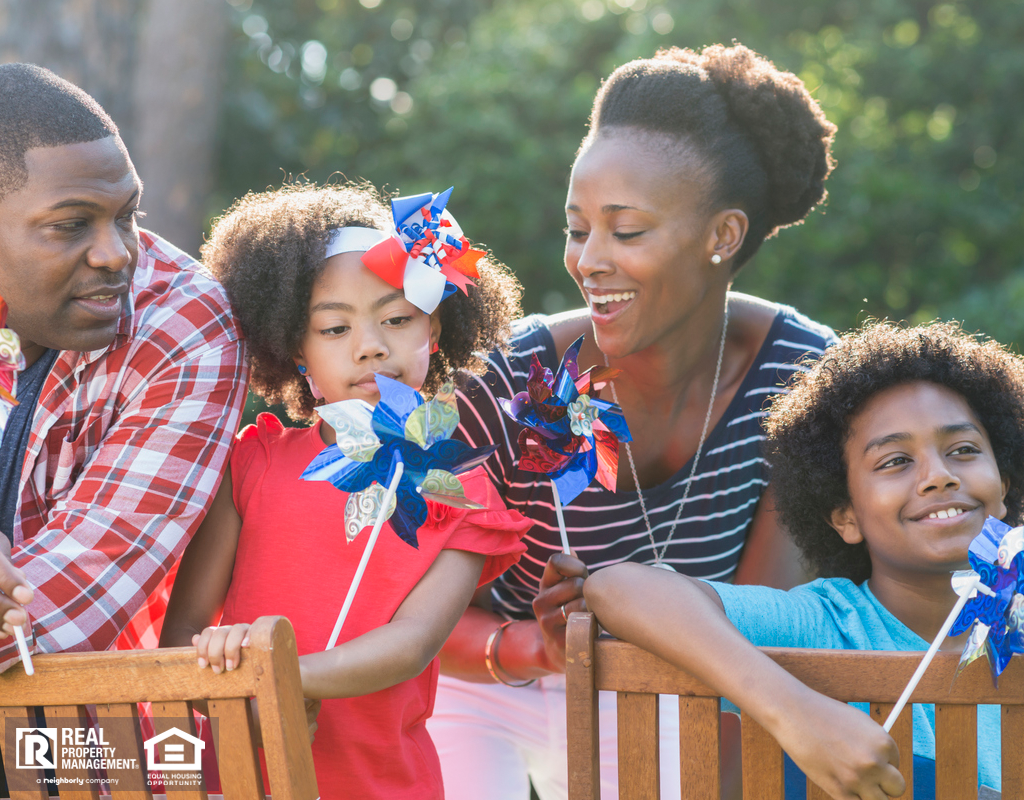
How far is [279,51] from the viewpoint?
10.7 m

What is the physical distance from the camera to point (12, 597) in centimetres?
171

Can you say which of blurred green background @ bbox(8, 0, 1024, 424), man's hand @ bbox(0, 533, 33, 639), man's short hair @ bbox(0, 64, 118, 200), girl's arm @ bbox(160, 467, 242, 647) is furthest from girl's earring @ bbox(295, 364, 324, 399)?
blurred green background @ bbox(8, 0, 1024, 424)

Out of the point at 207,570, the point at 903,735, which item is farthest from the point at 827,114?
the point at 903,735

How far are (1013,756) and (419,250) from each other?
1385 millimetres

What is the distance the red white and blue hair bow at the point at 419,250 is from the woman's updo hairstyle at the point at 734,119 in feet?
2.02

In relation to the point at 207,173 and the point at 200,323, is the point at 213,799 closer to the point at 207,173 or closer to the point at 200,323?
the point at 200,323

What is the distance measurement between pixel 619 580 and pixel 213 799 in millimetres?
798

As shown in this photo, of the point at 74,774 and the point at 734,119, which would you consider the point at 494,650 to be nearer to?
the point at 74,774

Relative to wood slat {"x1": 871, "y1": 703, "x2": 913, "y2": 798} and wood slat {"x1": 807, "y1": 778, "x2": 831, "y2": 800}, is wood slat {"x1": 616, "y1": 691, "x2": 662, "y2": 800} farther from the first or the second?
wood slat {"x1": 871, "y1": 703, "x2": 913, "y2": 798}

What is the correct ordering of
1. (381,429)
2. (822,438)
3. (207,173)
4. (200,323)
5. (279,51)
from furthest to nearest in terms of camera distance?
(279,51) < (207,173) < (822,438) < (200,323) < (381,429)

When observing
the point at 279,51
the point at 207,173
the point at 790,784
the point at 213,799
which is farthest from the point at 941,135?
the point at 213,799

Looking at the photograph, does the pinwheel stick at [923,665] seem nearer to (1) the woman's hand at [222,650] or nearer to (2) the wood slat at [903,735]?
(2) the wood slat at [903,735]

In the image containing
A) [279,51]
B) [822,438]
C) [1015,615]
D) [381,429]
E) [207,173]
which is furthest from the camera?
[279,51]

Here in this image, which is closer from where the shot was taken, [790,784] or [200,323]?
[790,784]
